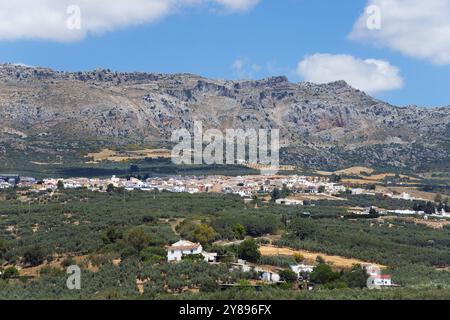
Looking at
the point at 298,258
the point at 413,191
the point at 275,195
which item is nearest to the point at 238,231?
the point at 298,258

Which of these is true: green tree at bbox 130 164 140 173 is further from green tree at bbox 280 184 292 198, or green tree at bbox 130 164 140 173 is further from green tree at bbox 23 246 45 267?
green tree at bbox 23 246 45 267

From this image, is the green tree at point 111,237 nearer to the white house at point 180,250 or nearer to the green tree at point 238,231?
the white house at point 180,250
